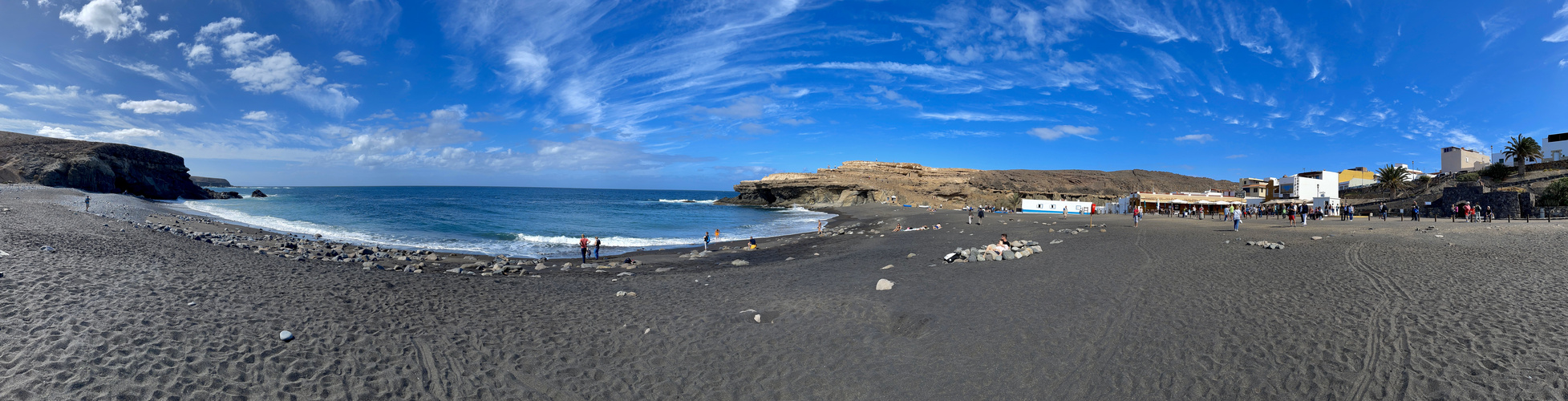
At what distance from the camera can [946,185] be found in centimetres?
7631

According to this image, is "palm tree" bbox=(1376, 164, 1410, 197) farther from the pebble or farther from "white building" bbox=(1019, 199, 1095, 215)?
the pebble

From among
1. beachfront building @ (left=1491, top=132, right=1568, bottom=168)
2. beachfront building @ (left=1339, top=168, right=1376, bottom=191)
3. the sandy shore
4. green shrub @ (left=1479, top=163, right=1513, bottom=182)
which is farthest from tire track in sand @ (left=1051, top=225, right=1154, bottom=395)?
beachfront building @ (left=1339, top=168, right=1376, bottom=191)

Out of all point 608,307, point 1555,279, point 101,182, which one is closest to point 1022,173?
point 1555,279

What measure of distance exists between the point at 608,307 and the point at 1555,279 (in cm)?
1744

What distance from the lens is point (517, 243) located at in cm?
2300

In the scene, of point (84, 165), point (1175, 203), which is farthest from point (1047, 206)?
point (84, 165)

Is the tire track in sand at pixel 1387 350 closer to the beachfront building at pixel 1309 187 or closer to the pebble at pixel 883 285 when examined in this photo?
the pebble at pixel 883 285

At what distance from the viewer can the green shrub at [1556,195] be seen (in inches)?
1240

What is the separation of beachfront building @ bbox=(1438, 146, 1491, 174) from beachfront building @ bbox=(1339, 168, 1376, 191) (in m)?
5.84

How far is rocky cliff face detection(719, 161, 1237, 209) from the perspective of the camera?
7312cm

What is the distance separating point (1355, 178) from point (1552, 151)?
17.5 meters

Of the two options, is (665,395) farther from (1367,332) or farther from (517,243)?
(517,243)

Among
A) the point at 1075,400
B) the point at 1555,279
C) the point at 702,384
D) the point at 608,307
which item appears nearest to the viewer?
the point at 1075,400

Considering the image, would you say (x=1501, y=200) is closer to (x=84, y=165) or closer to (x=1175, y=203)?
(x=1175, y=203)
